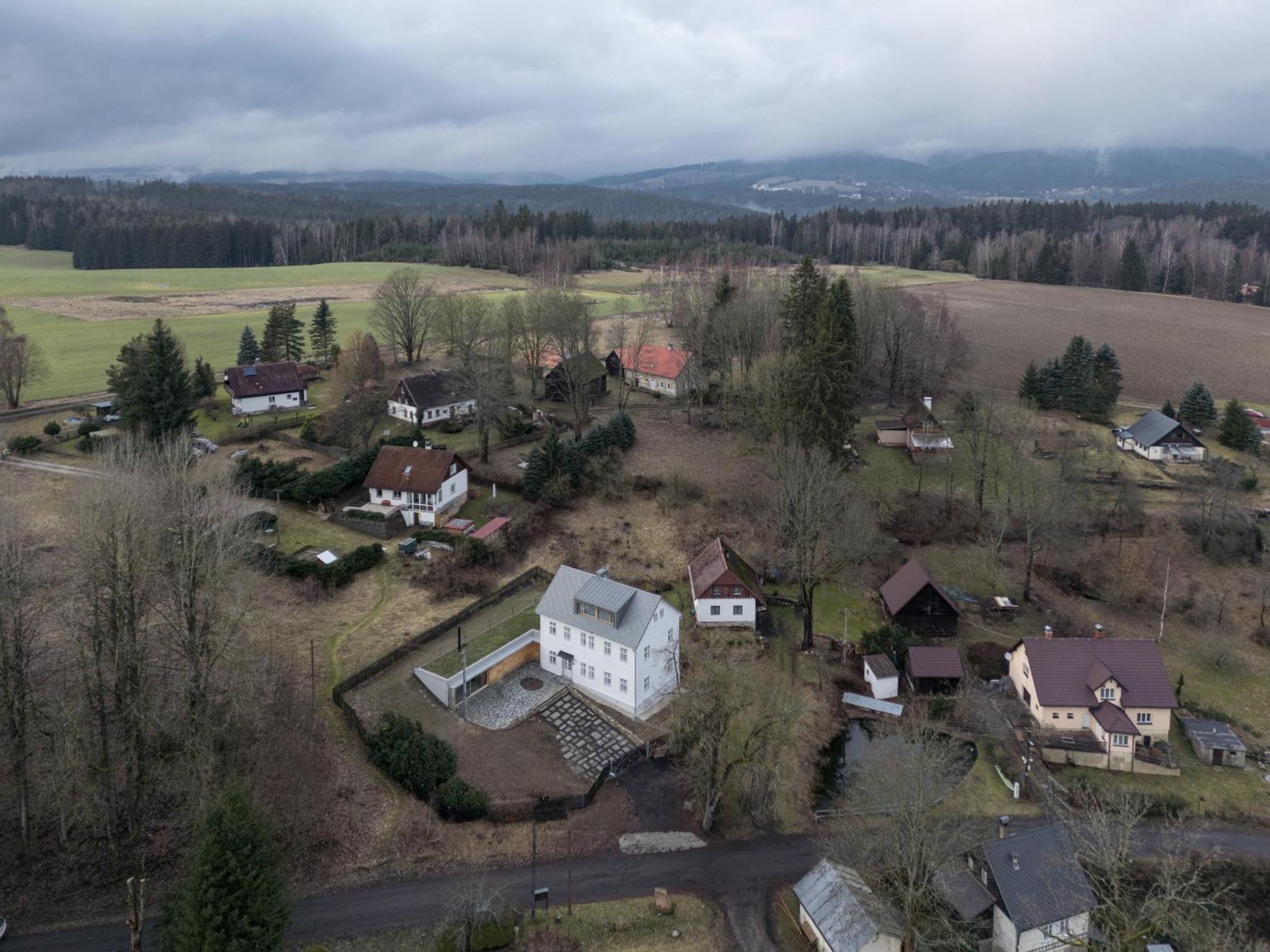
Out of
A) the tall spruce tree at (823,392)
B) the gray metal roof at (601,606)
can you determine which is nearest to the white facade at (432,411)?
the tall spruce tree at (823,392)

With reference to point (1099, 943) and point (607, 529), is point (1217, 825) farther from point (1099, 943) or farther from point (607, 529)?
point (607, 529)

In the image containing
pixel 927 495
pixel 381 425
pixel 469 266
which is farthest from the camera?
pixel 469 266

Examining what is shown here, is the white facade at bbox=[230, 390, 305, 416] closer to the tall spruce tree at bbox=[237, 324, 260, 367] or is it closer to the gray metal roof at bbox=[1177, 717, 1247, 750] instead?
the tall spruce tree at bbox=[237, 324, 260, 367]

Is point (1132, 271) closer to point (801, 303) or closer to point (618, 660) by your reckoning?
point (801, 303)

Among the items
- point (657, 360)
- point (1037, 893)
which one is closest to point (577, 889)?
point (1037, 893)

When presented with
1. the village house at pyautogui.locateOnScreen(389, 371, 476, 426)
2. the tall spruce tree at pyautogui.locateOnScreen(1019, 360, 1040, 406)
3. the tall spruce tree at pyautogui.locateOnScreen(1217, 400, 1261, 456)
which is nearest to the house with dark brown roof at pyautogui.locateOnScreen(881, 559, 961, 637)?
the tall spruce tree at pyautogui.locateOnScreen(1019, 360, 1040, 406)

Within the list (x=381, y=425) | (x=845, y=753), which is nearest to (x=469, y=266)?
(x=381, y=425)
